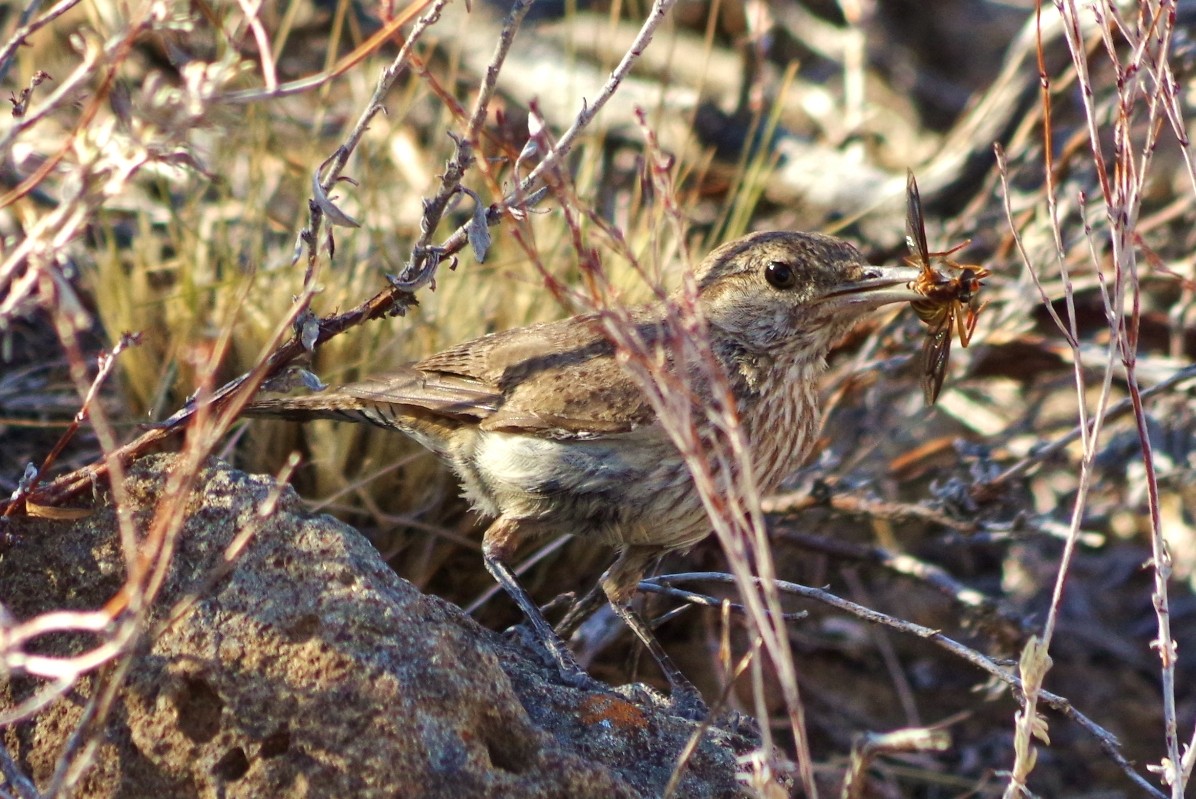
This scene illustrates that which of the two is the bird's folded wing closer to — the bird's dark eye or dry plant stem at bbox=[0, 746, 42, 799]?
the bird's dark eye

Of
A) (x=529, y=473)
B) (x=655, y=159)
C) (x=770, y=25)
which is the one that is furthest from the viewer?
(x=770, y=25)

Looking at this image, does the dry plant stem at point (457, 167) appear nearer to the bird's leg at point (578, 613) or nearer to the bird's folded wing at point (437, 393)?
the bird's folded wing at point (437, 393)

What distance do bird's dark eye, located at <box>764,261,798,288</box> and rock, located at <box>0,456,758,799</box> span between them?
5.36 ft

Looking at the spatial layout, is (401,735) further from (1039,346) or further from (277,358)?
(1039,346)

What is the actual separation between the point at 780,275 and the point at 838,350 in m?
1.51

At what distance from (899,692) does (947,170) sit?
233 centimetres

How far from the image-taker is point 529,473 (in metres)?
4.00

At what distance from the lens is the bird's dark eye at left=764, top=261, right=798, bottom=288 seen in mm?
4203

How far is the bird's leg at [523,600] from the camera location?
3.56m

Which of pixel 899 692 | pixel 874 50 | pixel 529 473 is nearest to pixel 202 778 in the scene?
pixel 529 473

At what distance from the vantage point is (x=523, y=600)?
3.89 m

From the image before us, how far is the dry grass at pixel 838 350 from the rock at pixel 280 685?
0.47 metres

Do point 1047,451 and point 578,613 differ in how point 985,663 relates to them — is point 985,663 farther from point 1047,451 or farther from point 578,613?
point 1047,451

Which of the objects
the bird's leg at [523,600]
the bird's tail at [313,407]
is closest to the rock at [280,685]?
the bird's leg at [523,600]
